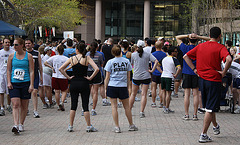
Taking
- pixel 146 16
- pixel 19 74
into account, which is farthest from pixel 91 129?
pixel 146 16

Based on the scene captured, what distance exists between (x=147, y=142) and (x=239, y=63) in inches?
229

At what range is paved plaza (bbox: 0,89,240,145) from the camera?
25.8 ft

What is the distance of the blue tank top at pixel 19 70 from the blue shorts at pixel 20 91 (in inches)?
3.5

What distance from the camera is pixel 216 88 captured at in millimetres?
7656

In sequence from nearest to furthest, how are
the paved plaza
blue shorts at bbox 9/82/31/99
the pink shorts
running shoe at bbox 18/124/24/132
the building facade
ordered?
the paved plaza → blue shorts at bbox 9/82/31/99 → running shoe at bbox 18/124/24/132 → the pink shorts → the building facade

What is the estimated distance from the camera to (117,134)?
28.1 ft

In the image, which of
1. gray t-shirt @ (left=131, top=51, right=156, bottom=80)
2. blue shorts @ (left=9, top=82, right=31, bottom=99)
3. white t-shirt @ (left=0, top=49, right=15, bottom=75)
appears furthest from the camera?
white t-shirt @ (left=0, top=49, right=15, bottom=75)

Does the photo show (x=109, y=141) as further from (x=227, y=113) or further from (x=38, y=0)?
(x=38, y=0)

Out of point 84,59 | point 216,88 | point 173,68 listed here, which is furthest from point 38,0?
point 216,88

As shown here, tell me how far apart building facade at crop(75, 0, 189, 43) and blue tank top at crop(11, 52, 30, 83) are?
54349 millimetres

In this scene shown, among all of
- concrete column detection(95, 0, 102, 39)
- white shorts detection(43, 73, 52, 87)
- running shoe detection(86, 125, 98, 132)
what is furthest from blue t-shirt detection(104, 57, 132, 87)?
concrete column detection(95, 0, 102, 39)

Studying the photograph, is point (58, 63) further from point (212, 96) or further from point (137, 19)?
point (137, 19)

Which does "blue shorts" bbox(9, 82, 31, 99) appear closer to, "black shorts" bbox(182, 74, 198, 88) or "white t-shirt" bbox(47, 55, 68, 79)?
"white t-shirt" bbox(47, 55, 68, 79)

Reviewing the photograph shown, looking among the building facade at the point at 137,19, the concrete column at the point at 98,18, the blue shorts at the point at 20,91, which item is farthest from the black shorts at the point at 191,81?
the concrete column at the point at 98,18
